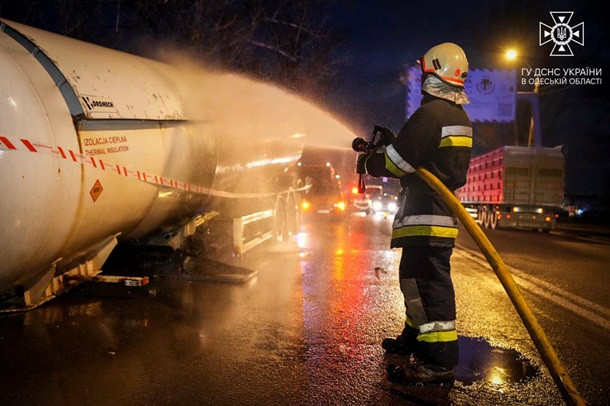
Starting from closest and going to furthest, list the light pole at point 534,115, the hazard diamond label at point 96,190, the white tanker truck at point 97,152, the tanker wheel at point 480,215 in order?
the white tanker truck at point 97,152
the hazard diamond label at point 96,190
the tanker wheel at point 480,215
the light pole at point 534,115

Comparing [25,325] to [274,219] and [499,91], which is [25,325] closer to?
[274,219]

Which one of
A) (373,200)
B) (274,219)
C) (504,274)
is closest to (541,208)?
(274,219)

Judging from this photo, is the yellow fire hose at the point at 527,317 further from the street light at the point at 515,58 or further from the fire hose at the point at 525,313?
the street light at the point at 515,58

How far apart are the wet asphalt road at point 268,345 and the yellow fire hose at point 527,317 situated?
478mm

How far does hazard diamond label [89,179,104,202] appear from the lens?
4.49 meters

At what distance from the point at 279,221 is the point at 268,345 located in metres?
6.46

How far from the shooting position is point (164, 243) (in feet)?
21.6

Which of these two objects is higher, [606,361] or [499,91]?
[499,91]

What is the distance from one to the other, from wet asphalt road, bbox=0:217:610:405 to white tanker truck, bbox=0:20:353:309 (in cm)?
68

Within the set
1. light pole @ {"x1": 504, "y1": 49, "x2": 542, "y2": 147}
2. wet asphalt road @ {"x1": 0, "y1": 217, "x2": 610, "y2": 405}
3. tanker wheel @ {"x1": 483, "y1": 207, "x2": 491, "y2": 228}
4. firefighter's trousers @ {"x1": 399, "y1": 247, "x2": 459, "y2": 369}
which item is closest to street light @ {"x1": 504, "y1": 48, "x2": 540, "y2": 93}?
light pole @ {"x1": 504, "y1": 49, "x2": 542, "y2": 147}

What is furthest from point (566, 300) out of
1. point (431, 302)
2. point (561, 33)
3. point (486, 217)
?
point (561, 33)

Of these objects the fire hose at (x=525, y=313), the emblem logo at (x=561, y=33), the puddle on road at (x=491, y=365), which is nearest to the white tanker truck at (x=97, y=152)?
the fire hose at (x=525, y=313)

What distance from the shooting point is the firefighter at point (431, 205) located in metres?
3.52

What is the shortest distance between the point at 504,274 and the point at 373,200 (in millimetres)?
29904
